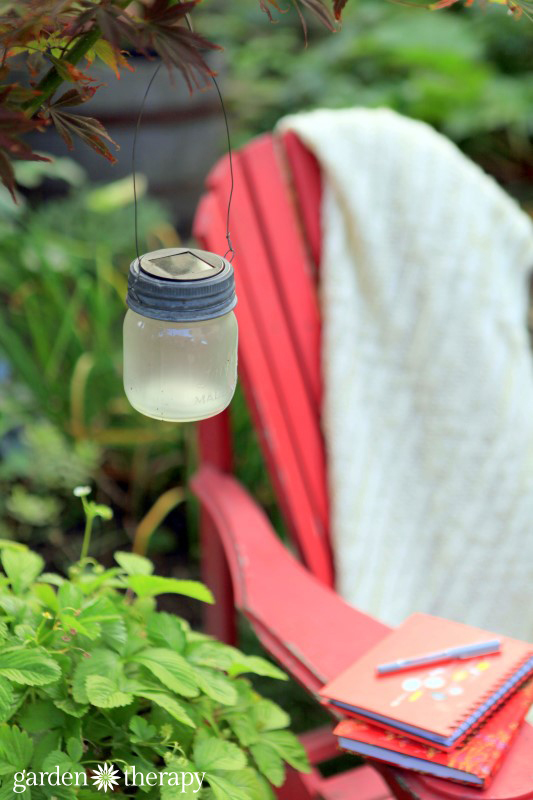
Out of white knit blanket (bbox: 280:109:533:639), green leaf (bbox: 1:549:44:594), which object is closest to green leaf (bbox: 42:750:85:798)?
green leaf (bbox: 1:549:44:594)

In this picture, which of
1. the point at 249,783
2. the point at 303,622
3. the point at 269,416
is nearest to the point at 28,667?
the point at 249,783

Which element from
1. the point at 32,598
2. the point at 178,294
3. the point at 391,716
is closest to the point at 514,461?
the point at 391,716

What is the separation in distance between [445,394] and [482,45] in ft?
9.71

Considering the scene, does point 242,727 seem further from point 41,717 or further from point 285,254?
point 285,254

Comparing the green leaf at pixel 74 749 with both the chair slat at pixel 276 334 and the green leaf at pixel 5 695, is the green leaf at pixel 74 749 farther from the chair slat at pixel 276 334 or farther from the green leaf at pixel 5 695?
the chair slat at pixel 276 334

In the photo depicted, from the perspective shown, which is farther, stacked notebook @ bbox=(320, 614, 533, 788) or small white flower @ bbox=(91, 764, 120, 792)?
stacked notebook @ bbox=(320, 614, 533, 788)

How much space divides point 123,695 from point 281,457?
755 millimetres

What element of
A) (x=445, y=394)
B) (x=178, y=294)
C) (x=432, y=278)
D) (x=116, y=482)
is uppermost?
(x=178, y=294)

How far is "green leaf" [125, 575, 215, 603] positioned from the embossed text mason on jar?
0.79 feet

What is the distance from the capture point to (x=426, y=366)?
1748mm

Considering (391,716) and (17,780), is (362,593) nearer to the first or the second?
(391,716)

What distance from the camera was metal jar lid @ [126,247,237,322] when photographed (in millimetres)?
748

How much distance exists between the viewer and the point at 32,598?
3.31ft

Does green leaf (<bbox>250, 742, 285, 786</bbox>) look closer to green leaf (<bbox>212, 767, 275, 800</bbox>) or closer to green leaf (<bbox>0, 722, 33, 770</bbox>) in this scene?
green leaf (<bbox>212, 767, 275, 800</bbox>)
